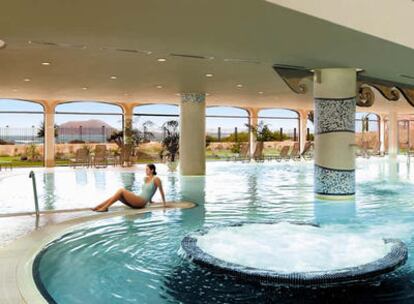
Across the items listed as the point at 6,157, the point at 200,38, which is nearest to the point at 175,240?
the point at 200,38

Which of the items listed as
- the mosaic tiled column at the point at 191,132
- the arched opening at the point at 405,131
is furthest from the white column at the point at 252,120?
the arched opening at the point at 405,131

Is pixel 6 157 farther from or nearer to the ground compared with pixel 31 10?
nearer to the ground

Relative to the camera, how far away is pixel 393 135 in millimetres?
29234

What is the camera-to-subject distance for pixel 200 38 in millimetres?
6738

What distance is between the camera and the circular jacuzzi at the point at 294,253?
13.8 feet

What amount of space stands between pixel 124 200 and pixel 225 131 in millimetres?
18537

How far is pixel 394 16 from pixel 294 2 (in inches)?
96.8

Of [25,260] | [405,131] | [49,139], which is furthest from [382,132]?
[25,260]

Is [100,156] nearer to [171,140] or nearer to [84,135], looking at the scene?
[171,140]

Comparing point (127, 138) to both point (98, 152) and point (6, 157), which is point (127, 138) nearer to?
point (98, 152)

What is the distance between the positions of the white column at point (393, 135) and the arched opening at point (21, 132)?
67.0 ft

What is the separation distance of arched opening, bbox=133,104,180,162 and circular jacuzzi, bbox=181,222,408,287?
14956 mm

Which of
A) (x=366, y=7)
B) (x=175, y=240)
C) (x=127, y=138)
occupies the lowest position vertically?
(x=175, y=240)

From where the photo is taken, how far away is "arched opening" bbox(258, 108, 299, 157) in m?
25.7
